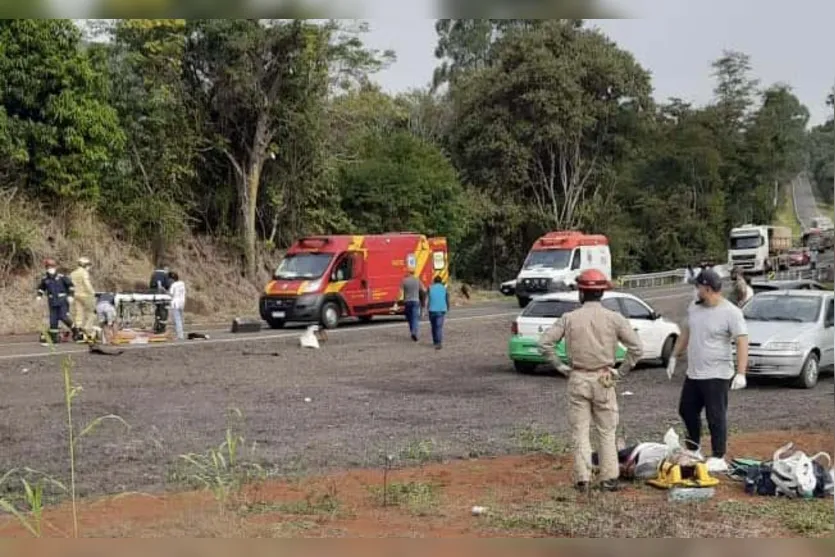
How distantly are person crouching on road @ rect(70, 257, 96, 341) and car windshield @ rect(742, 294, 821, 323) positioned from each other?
47.3 ft

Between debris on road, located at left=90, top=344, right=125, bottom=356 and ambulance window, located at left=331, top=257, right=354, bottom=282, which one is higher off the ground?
ambulance window, located at left=331, top=257, right=354, bottom=282

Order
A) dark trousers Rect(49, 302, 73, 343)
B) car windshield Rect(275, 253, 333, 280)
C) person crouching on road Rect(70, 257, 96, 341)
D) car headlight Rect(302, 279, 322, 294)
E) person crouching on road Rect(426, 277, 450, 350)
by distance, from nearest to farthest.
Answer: person crouching on road Rect(426, 277, 450, 350)
person crouching on road Rect(70, 257, 96, 341)
dark trousers Rect(49, 302, 73, 343)
car headlight Rect(302, 279, 322, 294)
car windshield Rect(275, 253, 333, 280)

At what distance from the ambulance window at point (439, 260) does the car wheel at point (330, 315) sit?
5.68 metres

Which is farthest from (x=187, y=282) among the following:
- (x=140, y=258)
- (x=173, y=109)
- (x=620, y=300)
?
(x=620, y=300)

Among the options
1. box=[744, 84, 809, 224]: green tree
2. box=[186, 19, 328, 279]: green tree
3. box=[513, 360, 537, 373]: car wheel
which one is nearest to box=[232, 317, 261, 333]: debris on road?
box=[513, 360, 537, 373]: car wheel

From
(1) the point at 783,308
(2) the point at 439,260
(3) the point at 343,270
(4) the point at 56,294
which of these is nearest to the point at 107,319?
(4) the point at 56,294

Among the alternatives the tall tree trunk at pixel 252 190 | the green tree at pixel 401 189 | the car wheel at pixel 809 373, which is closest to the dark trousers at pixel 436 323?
the car wheel at pixel 809 373

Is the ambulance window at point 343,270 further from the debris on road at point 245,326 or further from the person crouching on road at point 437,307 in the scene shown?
the person crouching on road at point 437,307

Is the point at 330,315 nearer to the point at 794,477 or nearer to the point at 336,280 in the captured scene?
the point at 336,280

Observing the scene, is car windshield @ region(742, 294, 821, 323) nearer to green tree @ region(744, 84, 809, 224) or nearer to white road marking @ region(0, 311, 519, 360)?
white road marking @ region(0, 311, 519, 360)

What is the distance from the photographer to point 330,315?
1097 inches

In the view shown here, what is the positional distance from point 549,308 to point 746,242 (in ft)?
121

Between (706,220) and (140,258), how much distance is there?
37.6 metres

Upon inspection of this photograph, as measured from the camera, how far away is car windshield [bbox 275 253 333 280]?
1096 inches
